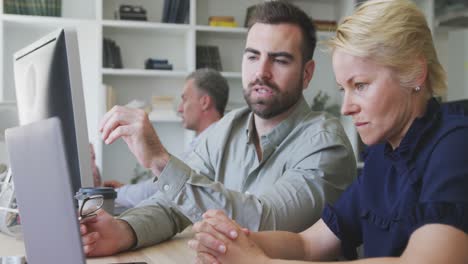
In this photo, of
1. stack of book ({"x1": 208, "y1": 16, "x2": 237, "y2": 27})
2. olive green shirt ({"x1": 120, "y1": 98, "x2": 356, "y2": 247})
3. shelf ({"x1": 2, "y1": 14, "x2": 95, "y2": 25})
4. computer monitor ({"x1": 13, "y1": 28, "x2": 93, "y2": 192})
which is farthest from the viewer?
stack of book ({"x1": 208, "y1": 16, "x2": 237, "y2": 27})

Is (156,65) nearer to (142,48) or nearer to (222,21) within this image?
(142,48)

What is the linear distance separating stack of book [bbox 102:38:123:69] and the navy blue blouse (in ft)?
9.64

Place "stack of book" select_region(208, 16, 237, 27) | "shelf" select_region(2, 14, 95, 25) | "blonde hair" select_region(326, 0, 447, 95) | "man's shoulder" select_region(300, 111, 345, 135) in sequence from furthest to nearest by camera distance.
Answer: "stack of book" select_region(208, 16, 237, 27) < "shelf" select_region(2, 14, 95, 25) < "man's shoulder" select_region(300, 111, 345, 135) < "blonde hair" select_region(326, 0, 447, 95)

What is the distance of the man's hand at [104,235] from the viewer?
1.29 m

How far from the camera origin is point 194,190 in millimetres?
1379

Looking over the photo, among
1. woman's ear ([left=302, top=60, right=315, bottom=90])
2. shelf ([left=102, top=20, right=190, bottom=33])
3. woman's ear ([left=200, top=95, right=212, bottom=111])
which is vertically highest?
woman's ear ([left=302, top=60, right=315, bottom=90])

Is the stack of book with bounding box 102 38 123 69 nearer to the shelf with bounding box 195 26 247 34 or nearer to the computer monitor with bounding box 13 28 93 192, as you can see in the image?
the shelf with bounding box 195 26 247 34

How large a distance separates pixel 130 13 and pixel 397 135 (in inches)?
127

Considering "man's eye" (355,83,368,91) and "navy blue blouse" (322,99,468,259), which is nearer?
"navy blue blouse" (322,99,468,259)

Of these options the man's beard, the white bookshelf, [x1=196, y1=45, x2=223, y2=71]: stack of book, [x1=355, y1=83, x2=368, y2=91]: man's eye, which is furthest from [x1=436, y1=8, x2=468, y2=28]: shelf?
[x1=355, y1=83, x2=368, y2=91]: man's eye

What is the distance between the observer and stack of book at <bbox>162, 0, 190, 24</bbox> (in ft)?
13.3

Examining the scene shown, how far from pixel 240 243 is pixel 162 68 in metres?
3.10

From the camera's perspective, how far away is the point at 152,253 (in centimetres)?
137

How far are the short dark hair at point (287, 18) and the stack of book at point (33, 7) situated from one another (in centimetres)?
253
